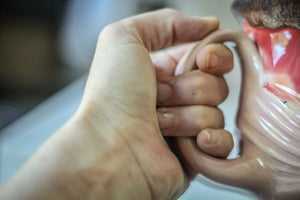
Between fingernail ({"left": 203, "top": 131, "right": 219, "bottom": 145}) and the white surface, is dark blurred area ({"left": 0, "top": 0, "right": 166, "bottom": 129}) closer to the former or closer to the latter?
the white surface

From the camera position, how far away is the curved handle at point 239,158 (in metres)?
0.31

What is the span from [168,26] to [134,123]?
5.6 inches

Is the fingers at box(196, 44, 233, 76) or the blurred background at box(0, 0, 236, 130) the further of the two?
the blurred background at box(0, 0, 236, 130)

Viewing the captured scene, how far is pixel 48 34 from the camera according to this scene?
0.99m

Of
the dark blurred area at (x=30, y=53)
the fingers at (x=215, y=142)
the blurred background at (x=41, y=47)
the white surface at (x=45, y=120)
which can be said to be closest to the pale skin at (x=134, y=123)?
the fingers at (x=215, y=142)

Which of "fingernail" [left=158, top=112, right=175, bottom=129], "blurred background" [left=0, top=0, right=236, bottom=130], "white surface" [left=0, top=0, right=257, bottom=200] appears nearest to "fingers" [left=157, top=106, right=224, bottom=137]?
"fingernail" [left=158, top=112, right=175, bottom=129]

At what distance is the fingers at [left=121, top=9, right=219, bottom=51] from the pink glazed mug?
0.05 m

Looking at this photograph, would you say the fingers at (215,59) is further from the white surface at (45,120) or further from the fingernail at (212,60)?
the white surface at (45,120)

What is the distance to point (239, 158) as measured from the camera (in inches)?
12.5

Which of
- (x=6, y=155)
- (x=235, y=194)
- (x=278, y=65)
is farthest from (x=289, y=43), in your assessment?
(x=6, y=155)

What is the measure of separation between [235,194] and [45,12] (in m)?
0.85

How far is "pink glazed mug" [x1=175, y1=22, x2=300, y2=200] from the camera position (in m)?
0.28

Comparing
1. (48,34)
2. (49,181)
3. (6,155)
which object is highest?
(49,181)

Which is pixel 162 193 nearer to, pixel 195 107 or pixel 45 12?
pixel 195 107
